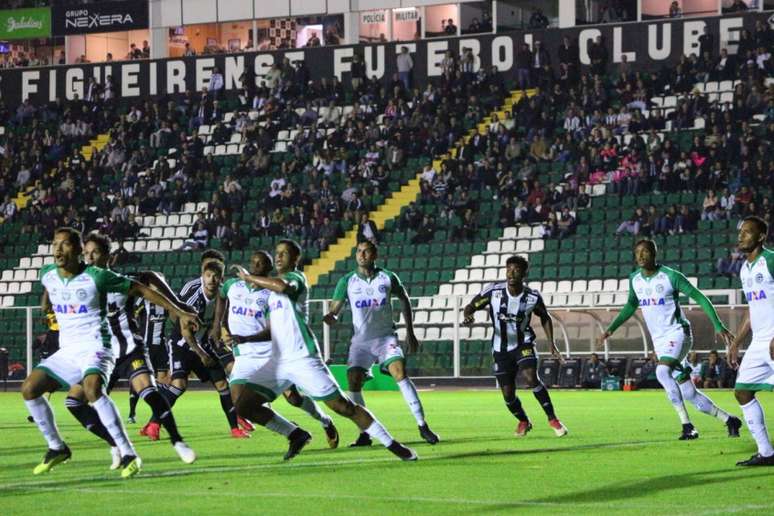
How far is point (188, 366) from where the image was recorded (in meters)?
18.2

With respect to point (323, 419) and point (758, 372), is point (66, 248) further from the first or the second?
point (758, 372)

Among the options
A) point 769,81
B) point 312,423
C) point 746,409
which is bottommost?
point 312,423

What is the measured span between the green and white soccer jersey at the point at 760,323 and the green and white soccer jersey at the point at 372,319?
4913 mm

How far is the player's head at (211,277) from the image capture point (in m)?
17.7

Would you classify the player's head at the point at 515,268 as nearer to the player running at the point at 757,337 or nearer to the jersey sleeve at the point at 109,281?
the player running at the point at 757,337

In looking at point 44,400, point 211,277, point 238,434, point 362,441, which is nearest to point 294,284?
point 44,400

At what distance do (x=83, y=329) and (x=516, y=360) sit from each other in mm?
6710

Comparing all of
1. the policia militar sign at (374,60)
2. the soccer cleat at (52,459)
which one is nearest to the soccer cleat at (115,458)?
the soccer cleat at (52,459)

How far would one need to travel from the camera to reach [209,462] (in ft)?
46.9

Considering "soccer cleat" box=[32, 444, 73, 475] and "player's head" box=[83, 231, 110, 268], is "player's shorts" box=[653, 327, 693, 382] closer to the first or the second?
"player's head" box=[83, 231, 110, 268]

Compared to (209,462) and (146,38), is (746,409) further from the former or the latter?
(146,38)

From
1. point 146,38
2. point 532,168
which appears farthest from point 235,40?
point 532,168

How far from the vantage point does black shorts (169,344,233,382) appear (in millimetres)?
18188

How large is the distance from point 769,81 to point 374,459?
100ft
